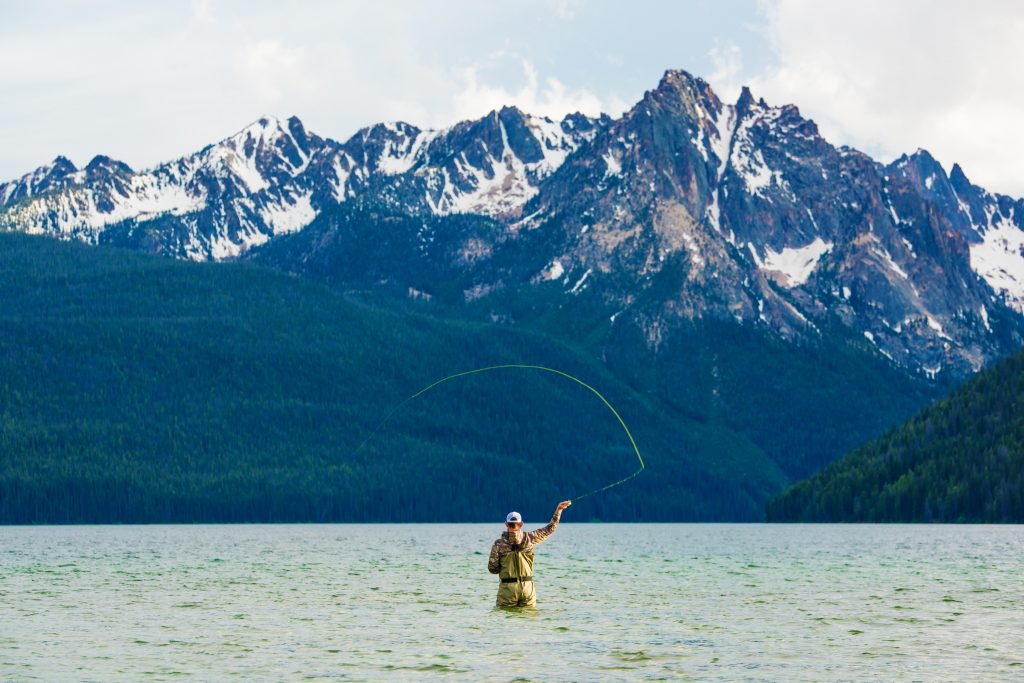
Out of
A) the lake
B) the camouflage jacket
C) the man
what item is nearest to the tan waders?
the man

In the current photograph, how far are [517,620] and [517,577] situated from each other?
258 cm

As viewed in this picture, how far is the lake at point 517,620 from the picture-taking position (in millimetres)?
47688

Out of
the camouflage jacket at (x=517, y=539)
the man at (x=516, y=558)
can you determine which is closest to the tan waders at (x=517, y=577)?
the man at (x=516, y=558)

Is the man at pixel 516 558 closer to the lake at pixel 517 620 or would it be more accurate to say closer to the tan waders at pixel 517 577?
the tan waders at pixel 517 577

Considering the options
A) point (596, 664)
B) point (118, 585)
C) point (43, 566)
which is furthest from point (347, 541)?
point (596, 664)

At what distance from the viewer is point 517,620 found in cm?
6156

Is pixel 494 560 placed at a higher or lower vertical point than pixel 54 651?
higher

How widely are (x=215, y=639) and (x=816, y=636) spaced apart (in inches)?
852

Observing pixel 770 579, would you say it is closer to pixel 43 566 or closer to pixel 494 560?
pixel 494 560

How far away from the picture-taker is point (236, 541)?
17112 cm

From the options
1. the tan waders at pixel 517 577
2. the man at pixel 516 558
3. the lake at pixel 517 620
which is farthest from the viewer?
the tan waders at pixel 517 577

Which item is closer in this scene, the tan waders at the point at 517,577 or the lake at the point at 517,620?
the lake at the point at 517,620

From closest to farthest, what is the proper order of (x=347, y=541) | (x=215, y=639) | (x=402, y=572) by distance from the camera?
(x=215, y=639) → (x=402, y=572) → (x=347, y=541)

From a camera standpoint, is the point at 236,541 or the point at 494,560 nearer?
the point at 494,560
